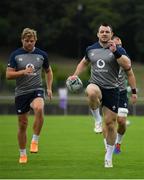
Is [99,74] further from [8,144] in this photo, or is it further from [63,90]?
[63,90]

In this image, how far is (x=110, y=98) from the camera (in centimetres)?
1398

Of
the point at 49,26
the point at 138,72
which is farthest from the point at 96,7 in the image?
the point at 138,72

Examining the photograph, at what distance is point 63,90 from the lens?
163 ft

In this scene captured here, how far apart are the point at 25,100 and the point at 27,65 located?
0.64 metres

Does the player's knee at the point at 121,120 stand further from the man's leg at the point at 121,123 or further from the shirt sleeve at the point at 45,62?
the shirt sleeve at the point at 45,62

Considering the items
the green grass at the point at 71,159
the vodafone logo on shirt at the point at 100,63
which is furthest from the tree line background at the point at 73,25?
the vodafone logo on shirt at the point at 100,63

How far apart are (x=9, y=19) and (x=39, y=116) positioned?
279 feet

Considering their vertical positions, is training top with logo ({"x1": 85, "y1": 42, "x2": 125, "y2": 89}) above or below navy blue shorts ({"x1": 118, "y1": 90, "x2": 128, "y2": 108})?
above

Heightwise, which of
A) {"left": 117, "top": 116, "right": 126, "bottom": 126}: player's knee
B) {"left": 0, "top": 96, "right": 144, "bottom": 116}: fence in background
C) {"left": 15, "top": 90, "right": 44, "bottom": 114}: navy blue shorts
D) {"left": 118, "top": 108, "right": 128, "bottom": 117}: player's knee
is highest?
{"left": 15, "top": 90, "right": 44, "bottom": 114}: navy blue shorts

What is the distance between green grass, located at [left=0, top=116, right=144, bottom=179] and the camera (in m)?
12.9

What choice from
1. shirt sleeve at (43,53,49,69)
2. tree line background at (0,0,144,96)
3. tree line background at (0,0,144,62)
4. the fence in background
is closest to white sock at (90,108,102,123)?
shirt sleeve at (43,53,49,69)

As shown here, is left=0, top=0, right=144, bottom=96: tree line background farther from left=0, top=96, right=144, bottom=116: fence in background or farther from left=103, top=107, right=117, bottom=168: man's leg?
left=103, top=107, right=117, bottom=168: man's leg

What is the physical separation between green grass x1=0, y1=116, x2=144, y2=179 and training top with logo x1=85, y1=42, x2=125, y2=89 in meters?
1.43

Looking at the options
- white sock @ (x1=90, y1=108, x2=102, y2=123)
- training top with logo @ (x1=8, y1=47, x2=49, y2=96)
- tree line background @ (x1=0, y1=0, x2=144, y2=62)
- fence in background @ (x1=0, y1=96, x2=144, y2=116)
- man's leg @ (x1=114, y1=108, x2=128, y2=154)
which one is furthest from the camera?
tree line background @ (x1=0, y1=0, x2=144, y2=62)
